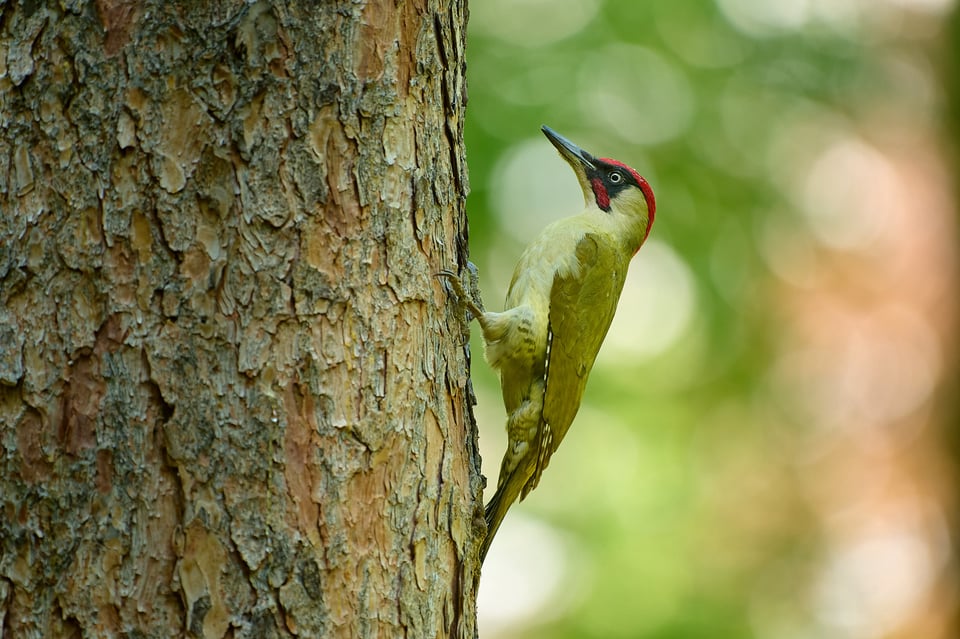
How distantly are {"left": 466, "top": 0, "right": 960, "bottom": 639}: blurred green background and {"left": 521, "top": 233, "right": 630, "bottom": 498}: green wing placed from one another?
260 centimetres

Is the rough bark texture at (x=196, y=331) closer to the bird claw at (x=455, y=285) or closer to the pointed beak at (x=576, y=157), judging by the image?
the bird claw at (x=455, y=285)

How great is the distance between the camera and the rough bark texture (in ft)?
→ 7.07

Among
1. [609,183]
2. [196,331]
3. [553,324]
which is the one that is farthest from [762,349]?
[196,331]

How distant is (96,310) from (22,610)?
2.26 feet

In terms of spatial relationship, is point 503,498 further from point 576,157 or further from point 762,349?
point 762,349

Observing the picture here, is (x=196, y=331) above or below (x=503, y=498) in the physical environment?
below

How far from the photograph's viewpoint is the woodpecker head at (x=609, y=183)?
192 inches

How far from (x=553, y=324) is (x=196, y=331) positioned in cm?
224

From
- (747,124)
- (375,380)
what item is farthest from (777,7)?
(375,380)

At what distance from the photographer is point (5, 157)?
227 cm

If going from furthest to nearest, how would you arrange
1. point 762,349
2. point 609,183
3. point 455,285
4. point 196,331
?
point 762,349, point 609,183, point 455,285, point 196,331

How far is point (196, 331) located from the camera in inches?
87.0

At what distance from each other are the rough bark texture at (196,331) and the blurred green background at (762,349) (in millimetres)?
4740

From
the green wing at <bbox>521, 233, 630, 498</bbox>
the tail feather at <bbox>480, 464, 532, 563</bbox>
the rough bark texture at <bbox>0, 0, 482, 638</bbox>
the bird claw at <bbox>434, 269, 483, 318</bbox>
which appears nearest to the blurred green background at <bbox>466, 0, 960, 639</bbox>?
the green wing at <bbox>521, 233, 630, 498</bbox>
